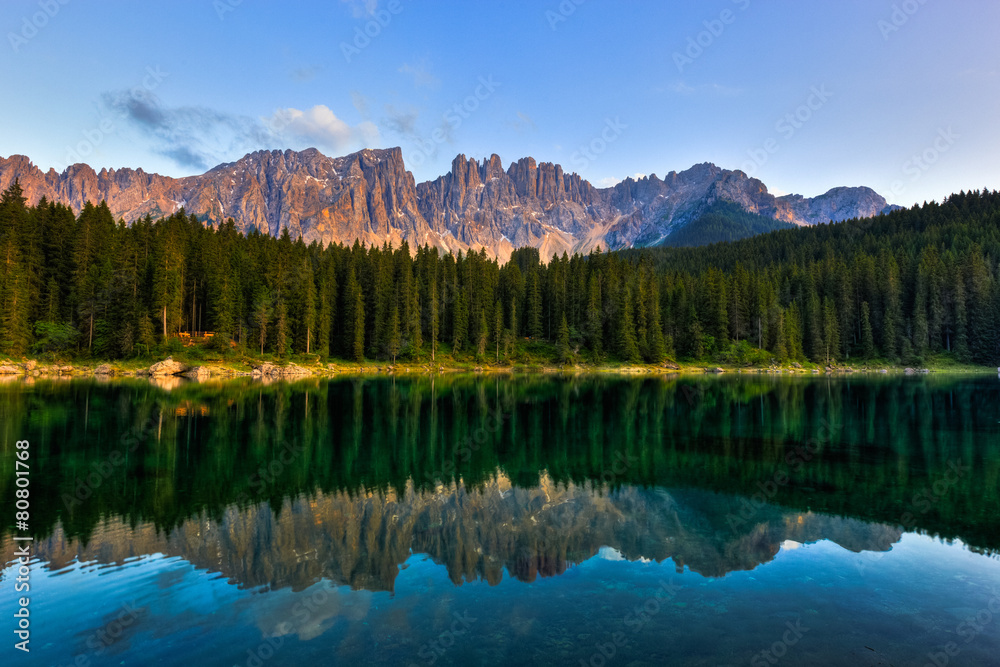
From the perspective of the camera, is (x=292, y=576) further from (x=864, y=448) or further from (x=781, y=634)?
(x=864, y=448)

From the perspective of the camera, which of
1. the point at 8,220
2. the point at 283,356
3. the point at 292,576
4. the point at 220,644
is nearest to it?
the point at 220,644

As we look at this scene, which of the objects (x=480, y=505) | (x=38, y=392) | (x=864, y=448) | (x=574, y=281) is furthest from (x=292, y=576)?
(x=574, y=281)

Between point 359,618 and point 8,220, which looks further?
point 8,220

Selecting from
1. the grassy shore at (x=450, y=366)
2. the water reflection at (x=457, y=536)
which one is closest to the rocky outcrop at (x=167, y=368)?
the grassy shore at (x=450, y=366)

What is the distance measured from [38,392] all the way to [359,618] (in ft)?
172

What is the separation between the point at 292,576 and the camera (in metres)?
11.3

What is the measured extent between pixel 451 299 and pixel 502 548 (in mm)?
102392

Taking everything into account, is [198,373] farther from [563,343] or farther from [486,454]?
[563,343]

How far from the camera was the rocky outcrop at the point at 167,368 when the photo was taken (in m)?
69.9
